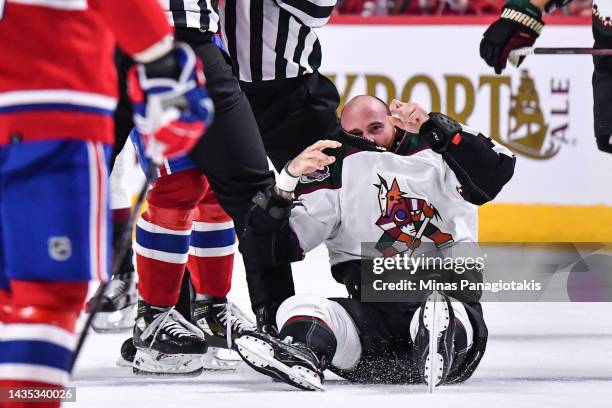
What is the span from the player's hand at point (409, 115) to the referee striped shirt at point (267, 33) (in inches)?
16.4

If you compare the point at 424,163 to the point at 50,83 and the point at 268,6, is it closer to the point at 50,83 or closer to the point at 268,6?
the point at 268,6

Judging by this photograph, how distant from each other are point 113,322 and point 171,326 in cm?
66

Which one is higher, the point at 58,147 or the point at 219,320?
the point at 58,147

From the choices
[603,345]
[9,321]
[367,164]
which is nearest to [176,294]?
[367,164]

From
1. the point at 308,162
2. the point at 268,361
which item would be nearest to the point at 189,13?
the point at 308,162

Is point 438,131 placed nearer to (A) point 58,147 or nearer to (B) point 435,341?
(B) point 435,341

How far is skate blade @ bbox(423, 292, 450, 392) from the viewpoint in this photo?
8.96ft

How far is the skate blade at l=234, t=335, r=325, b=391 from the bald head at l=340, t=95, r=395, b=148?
2.04ft

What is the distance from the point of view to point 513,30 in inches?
117

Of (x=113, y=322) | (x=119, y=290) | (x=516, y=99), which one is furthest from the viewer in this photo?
(x=516, y=99)

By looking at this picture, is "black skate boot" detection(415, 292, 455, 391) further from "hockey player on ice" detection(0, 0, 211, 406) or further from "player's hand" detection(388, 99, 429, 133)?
"hockey player on ice" detection(0, 0, 211, 406)

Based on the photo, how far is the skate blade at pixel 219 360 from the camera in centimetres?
315

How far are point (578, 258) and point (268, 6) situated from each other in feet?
7.03

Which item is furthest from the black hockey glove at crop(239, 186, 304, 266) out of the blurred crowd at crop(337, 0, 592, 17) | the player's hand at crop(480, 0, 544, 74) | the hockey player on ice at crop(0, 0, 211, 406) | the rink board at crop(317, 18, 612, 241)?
the blurred crowd at crop(337, 0, 592, 17)
